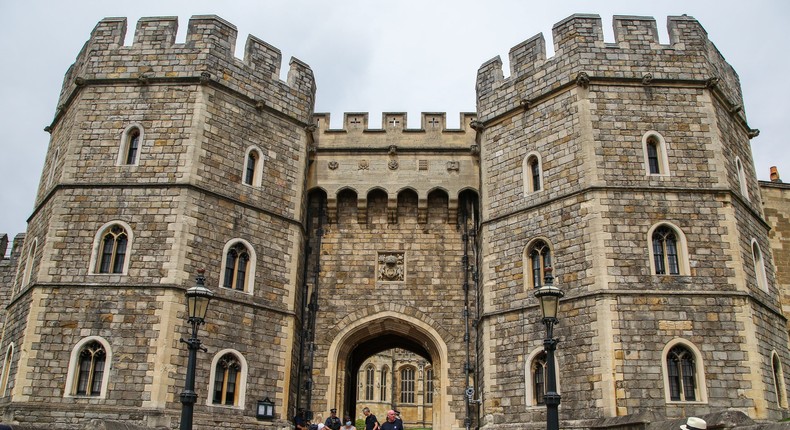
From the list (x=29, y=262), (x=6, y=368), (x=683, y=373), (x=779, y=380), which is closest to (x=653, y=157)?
(x=683, y=373)

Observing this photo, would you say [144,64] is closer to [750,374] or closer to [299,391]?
[299,391]

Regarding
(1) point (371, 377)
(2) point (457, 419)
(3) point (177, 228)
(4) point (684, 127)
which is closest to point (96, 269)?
(3) point (177, 228)

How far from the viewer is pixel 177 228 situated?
616 inches

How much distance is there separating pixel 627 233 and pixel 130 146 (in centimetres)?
1188

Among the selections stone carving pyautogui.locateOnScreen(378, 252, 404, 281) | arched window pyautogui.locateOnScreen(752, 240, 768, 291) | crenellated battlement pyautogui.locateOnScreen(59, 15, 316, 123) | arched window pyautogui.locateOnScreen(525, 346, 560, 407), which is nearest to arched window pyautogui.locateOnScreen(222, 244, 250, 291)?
stone carving pyautogui.locateOnScreen(378, 252, 404, 281)

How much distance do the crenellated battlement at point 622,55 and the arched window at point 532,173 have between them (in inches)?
59.6

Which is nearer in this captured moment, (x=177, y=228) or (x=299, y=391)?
(x=177, y=228)

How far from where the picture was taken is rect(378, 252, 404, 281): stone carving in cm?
1873

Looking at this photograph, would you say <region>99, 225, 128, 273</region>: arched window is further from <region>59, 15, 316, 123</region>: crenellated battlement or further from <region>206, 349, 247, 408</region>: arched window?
<region>59, 15, 316, 123</region>: crenellated battlement

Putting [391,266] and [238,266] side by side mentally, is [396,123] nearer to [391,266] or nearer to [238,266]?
[391,266]

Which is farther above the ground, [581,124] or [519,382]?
[581,124]

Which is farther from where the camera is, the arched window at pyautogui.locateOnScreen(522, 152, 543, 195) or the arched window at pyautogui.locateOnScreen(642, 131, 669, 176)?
the arched window at pyautogui.locateOnScreen(522, 152, 543, 195)

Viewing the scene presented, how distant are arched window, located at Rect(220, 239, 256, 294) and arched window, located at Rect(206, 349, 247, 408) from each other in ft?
5.25

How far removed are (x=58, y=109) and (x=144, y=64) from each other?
123 inches
